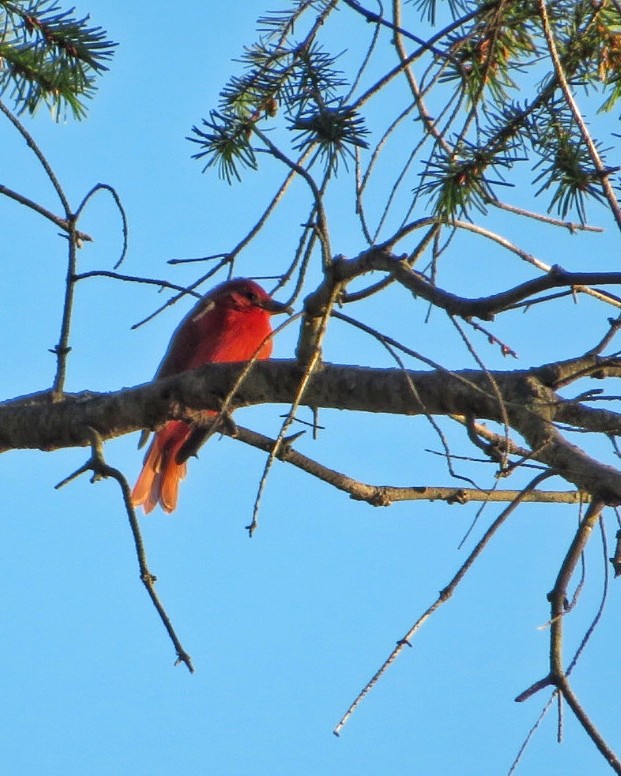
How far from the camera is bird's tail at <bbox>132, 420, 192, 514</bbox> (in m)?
5.59

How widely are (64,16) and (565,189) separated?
1321 mm

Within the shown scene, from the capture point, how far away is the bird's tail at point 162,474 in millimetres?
5594

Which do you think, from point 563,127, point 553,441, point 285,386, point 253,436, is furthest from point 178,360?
point 553,441

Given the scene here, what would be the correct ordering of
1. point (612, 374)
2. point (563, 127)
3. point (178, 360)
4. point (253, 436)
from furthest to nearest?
point (178, 360) < point (253, 436) < point (563, 127) < point (612, 374)

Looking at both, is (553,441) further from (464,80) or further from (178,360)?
(178,360)

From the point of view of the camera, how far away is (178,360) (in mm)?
4914

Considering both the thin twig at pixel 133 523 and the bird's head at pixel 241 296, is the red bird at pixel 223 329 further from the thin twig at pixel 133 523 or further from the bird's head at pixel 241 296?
the thin twig at pixel 133 523

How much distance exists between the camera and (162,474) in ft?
18.5

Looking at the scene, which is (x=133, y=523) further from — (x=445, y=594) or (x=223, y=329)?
(x=223, y=329)

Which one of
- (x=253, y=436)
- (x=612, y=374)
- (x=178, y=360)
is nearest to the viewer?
(x=612, y=374)

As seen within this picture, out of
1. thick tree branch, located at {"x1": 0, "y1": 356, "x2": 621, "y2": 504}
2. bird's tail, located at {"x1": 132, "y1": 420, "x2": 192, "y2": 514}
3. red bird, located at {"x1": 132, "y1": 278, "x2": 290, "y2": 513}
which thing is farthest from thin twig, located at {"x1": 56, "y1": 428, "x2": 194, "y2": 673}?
bird's tail, located at {"x1": 132, "y1": 420, "x2": 192, "y2": 514}

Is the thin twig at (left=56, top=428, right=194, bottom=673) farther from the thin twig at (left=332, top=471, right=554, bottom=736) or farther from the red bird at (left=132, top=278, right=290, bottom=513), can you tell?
the red bird at (left=132, top=278, right=290, bottom=513)

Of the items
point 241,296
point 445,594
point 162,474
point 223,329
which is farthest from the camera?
point 162,474

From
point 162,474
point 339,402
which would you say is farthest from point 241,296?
point 339,402
